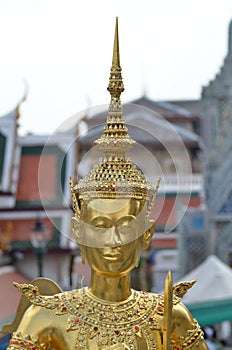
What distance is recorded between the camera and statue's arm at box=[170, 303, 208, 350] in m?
2.85

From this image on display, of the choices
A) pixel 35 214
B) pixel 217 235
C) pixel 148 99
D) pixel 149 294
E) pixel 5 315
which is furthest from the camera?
pixel 148 99

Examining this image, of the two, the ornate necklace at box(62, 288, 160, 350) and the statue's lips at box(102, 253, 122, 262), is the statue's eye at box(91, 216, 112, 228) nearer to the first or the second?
the statue's lips at box(102, 253, 122, 262)

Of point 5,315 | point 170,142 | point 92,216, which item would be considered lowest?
point 5,315

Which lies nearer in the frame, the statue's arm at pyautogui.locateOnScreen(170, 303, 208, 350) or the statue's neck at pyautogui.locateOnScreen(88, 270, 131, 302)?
the statue's neck at pyautogui.locateOnScreen(88, 270, 131, 302)

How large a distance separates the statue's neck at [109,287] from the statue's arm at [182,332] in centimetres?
23

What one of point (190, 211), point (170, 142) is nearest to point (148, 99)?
point (190, 211)

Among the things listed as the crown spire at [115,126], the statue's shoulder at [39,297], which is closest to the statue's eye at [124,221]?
the crown spire at [115,126]

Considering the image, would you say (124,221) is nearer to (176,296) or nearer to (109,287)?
(109,287)

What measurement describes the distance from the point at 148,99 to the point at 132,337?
17748mm

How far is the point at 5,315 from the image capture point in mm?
5863

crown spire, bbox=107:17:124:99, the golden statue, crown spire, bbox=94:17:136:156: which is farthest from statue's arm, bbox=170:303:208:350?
crown spire, bbox=107:17:124:99

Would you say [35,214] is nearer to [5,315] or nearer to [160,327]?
[5,315]

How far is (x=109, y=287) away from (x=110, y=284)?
1 centimetres

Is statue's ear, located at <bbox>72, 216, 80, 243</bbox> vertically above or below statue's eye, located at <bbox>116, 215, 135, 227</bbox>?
below
